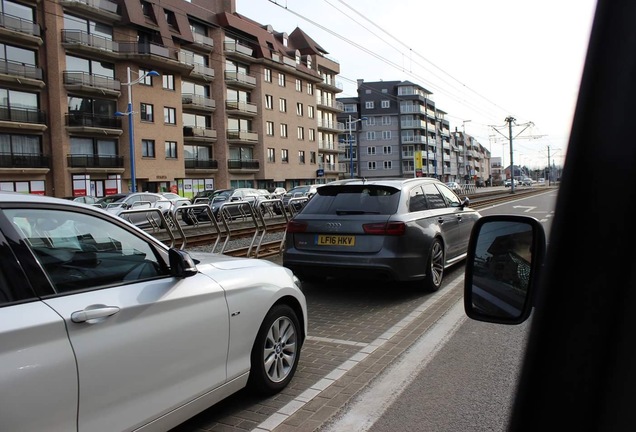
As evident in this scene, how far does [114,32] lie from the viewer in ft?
136

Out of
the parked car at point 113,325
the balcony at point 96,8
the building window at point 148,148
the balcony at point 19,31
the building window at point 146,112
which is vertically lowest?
the parked car at point 113,325

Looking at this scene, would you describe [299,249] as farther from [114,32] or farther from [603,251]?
[114,32]

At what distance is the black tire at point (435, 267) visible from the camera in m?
7.01

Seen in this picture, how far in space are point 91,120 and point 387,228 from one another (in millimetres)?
38535

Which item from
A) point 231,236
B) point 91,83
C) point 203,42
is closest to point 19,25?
point 91,83

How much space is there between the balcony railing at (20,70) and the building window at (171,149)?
1166 centimetres

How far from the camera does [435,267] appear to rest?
7270mm

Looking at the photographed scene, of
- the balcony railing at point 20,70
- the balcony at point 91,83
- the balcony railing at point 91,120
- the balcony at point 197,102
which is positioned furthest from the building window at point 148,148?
the balcony railing at point 20,70

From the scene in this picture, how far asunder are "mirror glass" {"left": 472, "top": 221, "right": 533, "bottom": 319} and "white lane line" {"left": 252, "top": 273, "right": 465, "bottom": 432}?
1744mm

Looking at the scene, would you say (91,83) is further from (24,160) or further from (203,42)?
(203,42)

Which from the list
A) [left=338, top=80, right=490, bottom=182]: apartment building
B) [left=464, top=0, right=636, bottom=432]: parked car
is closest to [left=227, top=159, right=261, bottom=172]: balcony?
[left=338, top=80, right=490, bottom=182]: apartment building

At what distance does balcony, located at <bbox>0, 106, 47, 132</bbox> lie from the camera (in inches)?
1375

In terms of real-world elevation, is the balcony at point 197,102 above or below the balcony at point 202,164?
above

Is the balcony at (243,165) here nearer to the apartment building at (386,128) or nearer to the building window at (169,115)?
the building window at (169,115)
